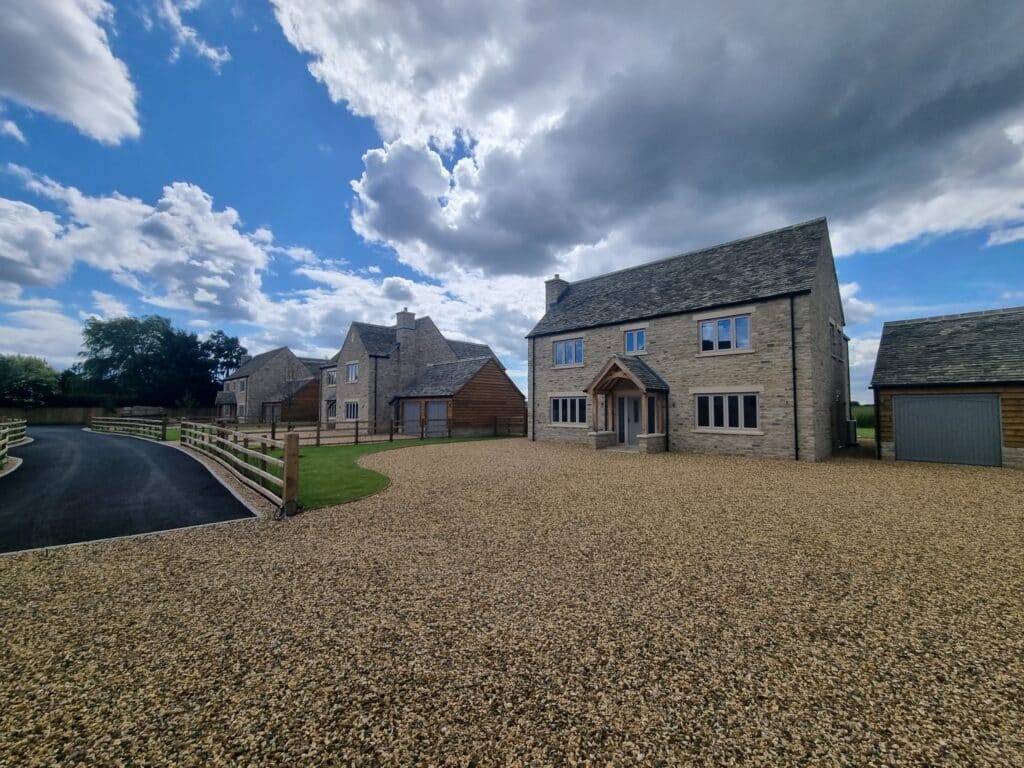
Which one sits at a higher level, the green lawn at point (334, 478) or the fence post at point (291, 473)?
the fence post at point (291, 473)

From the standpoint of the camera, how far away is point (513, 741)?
9.52ft

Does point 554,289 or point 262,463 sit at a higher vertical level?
point 554,289

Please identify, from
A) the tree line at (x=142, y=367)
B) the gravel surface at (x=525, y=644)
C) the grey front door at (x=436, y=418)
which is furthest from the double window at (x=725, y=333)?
the tree line at (x=142, y=367)

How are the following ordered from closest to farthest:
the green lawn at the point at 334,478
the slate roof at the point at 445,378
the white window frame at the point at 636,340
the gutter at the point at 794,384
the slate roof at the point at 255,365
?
1. the green lawn at the point at 334,478
2. the gutter at the point at 794,384
3. the white window frame at the point at 636,340
4. the slate roof at the point at 445,378
5. the slate roof at the point at 255,365

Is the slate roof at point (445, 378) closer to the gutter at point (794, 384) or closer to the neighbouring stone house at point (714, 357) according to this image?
the neighbouring stone house at point (714, 357)

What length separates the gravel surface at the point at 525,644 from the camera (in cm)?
292

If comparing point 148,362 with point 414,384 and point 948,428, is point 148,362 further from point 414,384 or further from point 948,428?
point 948,428

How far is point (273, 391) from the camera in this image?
49031 millimetres

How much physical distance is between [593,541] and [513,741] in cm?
427

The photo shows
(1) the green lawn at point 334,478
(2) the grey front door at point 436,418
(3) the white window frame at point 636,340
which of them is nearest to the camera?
(1) the green lawn at point 334,478

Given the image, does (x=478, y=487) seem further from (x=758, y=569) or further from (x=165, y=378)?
(x=165, y=378)

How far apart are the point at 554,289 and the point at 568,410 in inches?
314

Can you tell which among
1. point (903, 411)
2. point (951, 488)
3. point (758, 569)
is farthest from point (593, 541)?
point (903, 411)

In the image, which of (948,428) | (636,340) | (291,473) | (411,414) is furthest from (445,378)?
(948,428)
